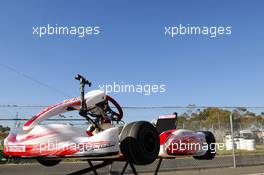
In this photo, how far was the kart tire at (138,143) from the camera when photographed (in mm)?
4387

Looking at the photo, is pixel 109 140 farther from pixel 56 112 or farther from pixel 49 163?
pixel 49 163

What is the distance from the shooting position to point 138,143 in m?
4.39

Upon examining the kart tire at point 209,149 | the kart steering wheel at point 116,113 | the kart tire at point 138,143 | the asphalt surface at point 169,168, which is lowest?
the asphalt surface at point 169,168

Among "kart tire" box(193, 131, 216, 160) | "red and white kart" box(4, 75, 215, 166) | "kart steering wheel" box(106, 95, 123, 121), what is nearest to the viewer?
"red and white kart" box(4, 75, 215, 166)

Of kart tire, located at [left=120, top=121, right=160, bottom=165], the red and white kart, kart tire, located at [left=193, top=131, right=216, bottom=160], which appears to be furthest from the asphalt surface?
kart tire, located at [left=120, top=121, right=160, bottom=165]

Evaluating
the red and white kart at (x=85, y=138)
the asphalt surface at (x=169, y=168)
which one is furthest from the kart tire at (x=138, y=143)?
the asphalt surface at (x=169, y=168)

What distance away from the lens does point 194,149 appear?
18.0 feet

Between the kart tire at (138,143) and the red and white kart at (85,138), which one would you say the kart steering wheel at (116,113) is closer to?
the red and white kart at (85,138)

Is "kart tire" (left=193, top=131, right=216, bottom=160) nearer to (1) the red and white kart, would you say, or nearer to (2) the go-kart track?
(2) the go-kart track

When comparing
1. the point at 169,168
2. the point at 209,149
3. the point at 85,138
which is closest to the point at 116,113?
the point at 85,138

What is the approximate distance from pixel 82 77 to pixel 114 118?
88 cm

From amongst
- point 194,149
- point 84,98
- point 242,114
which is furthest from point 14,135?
point 242,114

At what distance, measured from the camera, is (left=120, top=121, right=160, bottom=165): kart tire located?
439 centimetres

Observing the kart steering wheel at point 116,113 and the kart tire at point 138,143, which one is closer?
the kart tire at point 138,143
